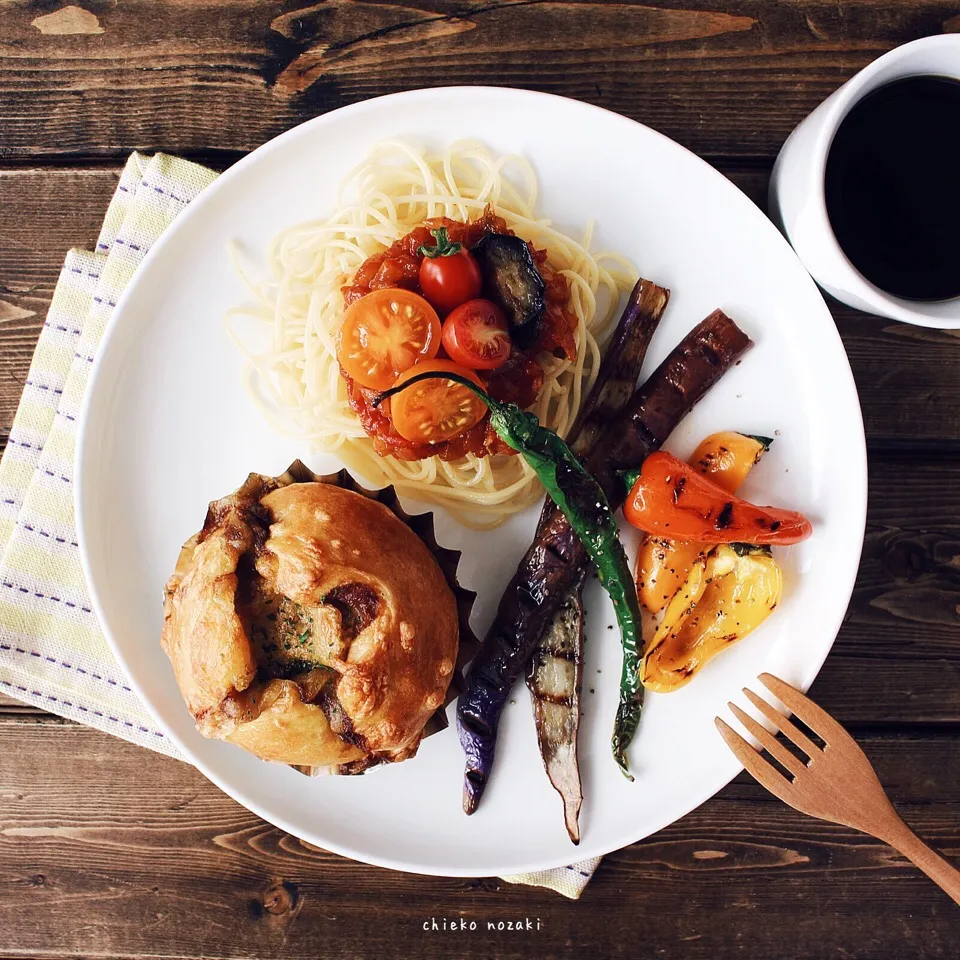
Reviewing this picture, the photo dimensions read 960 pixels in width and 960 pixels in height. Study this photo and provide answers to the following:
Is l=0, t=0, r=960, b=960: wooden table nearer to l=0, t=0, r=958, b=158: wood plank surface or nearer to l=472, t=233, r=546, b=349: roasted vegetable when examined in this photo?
l=0, t=0, r=958, b=158: wood plank surface

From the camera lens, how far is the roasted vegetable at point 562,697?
336 cm

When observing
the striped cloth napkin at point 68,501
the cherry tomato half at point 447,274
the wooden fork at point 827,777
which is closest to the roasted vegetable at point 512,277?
the cherry tomato half at point 447,274

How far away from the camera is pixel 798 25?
3629mm

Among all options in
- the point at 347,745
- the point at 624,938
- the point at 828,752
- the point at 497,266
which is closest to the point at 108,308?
the point at 497,266

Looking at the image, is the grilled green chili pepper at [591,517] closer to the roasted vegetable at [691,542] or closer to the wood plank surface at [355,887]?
the roasted vegetable at [691,542]

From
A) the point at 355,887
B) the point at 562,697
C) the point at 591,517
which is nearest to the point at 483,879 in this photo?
the point at 355,887

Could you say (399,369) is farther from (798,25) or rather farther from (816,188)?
(798,25)

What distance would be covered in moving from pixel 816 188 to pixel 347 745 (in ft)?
8.88

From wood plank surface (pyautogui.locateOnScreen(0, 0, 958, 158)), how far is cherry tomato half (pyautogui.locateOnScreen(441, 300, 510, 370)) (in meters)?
1.51

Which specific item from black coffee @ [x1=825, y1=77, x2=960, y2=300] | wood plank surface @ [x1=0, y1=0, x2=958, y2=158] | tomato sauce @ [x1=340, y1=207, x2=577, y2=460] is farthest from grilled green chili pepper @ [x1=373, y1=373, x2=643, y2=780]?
wood plank surface @ [x1=0, y1=0, x2=958, y2=158]

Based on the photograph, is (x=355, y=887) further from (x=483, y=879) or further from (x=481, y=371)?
(x=481, y=371)

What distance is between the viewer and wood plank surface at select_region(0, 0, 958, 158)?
11.9 ft

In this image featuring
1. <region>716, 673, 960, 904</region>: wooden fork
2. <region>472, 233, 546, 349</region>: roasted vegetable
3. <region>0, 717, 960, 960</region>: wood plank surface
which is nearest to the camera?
<region>472, 233, 546, 349</region>: roasted vegetable

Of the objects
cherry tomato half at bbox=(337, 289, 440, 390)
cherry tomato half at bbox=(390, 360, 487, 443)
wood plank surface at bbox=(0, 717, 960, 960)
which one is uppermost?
cherry tomato half at bbox=(337, 289, 440, 390)
